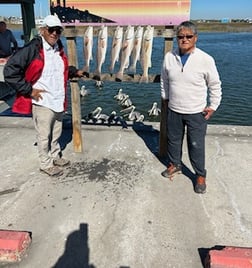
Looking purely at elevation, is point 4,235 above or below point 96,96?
above

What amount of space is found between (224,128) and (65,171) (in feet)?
9.84

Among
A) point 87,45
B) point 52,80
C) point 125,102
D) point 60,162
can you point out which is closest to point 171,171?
point 60,162

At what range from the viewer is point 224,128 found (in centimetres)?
563

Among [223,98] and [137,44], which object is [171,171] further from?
[223,98]

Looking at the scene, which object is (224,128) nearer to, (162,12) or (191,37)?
(162,12)

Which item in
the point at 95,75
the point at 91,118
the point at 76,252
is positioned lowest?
the point at 91,118

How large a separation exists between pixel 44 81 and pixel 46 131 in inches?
24.9

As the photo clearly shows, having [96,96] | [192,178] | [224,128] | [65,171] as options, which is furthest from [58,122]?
[96,96]

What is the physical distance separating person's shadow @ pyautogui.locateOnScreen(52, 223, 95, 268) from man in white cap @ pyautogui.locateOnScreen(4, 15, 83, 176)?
124 cm

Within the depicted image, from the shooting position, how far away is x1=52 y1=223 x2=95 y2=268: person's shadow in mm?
2742

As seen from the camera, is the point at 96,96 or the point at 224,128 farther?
the point at 96,96

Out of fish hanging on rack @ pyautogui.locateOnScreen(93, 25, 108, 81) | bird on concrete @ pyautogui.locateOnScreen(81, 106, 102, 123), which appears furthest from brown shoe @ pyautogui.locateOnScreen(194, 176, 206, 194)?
bird on concrete @ pyautogui.locateOnScreen(81, 106, 102, 123)

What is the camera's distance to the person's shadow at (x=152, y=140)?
425 cm

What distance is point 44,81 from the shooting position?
3.74m
